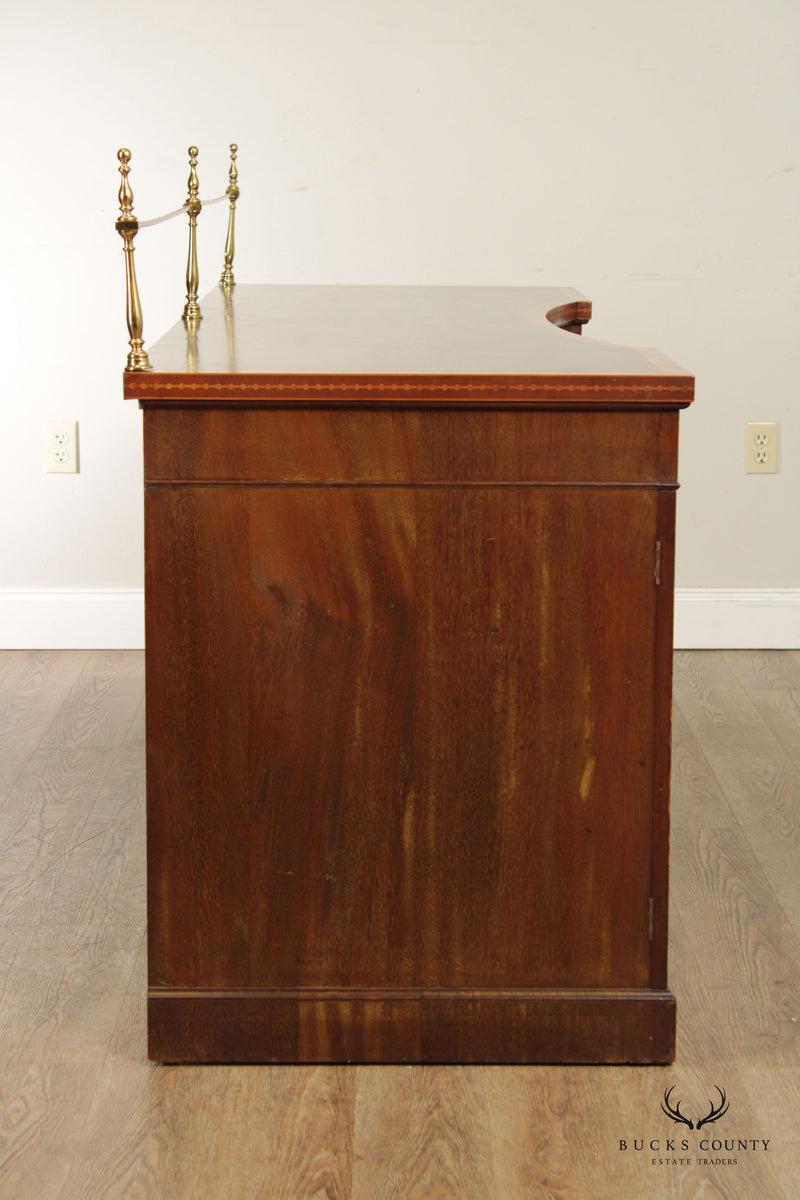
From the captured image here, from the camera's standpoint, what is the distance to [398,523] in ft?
4.98

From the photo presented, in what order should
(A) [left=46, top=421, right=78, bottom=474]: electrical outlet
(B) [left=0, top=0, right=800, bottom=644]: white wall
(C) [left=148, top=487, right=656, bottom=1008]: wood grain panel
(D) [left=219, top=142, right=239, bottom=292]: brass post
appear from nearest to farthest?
(C) [left=148, top=487, right=656, bottom=1008]: wood grain panel < (D) [left=219, top=142, right=239, bottom=292]: brass post < (B) [left=0, top=0, right=800, bottom=644]: white wall < (A) [left=46, top=421, right=78, bottom=474]: electrical outlet

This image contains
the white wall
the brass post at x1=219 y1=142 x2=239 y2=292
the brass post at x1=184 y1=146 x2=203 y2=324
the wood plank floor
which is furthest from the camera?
the white wall

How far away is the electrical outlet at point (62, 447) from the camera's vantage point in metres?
3.35

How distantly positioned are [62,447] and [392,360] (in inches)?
75.7

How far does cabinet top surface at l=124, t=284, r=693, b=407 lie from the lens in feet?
4.83

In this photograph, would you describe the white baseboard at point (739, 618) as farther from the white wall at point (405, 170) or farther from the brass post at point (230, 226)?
the brass post at point (230, 226)

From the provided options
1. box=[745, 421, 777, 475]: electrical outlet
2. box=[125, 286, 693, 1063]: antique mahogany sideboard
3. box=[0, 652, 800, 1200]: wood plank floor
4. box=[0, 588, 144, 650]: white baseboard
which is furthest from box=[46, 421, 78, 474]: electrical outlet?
box=[125, 286, 693, 1063]: antique mahogany sideboard

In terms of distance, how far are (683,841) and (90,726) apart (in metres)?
1.23

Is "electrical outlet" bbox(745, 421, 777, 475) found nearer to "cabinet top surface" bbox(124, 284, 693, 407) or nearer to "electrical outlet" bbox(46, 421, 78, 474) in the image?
"cabinet top surface" bbox(124, 284, 693, 407)

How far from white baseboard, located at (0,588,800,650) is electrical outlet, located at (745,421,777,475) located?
11.7 inches

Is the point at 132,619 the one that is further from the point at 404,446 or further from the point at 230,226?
the point at 404,446

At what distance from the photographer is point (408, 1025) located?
5.29ft

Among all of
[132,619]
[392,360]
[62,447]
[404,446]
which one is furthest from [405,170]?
[404,446]

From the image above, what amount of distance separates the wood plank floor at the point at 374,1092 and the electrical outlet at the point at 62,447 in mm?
1273
